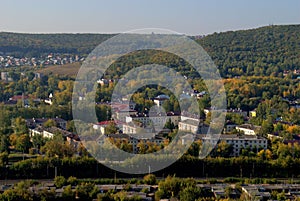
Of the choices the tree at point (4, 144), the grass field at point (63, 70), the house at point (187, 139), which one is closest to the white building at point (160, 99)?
the house at point (187, 139)

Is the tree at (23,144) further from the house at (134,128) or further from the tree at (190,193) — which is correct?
the tree at (190,193)

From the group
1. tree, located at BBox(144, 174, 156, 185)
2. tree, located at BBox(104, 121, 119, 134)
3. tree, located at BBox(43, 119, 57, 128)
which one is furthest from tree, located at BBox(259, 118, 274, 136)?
tree, located at BBox(43, 119, 57, 128)

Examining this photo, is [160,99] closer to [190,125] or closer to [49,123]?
[190,125]

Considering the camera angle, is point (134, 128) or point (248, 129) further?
point (248, 129)

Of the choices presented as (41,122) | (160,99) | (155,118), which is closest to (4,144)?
(41,122)

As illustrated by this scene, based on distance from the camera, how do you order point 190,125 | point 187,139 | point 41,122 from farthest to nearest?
point 41,122, point 190,125, point 187,139
